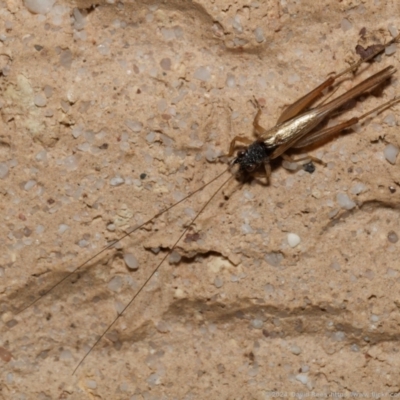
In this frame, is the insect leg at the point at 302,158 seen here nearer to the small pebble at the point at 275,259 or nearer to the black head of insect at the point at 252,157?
the black head of insect at the point at 252,157

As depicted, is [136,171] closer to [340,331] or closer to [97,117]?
[97,117]

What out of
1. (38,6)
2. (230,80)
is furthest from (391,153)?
(38,6)

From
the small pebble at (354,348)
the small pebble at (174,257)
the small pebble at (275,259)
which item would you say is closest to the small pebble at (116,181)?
the small pebble at (174,257)

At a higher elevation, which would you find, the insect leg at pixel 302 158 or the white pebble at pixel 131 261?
the insect leg at pixel 302 158

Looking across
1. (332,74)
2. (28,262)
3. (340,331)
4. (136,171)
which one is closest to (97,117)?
(136,171)

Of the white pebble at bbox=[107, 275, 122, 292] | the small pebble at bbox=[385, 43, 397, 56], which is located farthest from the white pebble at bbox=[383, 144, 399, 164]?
the white pebble at bbox=[107, 275, 122, 292]

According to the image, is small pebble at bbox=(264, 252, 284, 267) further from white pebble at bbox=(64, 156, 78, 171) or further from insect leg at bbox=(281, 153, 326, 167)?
white pebble at bbox=(64, 156, 78, 171)

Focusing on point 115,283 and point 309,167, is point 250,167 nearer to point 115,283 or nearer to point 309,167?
point 309,167
